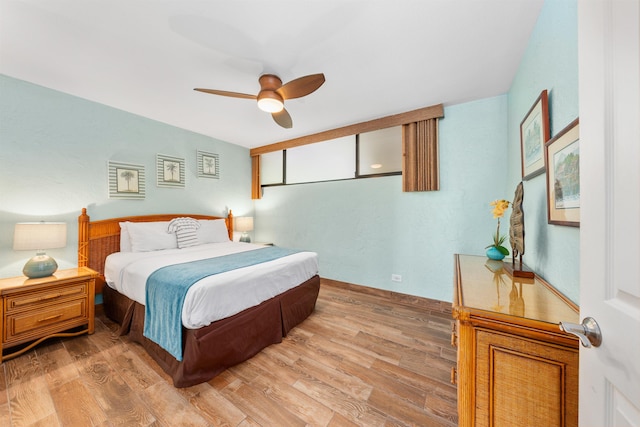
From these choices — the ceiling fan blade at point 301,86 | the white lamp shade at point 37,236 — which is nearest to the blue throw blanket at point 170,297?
the white lamp shade at point 37,236

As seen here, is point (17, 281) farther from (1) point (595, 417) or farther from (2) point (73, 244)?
(1) point (595, 417)

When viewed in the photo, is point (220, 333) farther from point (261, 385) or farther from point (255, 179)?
point (255, 179)

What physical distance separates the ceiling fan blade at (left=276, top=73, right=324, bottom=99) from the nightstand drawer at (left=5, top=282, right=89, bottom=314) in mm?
2664

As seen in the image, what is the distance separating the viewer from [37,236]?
78.3 inches

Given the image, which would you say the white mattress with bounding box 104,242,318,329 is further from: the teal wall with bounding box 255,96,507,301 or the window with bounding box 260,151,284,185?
the window with bounding box 260,151,284,185

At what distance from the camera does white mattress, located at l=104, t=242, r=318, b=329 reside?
1549 mm

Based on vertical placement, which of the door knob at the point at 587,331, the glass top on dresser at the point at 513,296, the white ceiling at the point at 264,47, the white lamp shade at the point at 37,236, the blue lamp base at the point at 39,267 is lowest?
the blue lamp base at the point at 39,267

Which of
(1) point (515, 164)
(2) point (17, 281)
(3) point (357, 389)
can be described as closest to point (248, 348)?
(3) point (357, 389)

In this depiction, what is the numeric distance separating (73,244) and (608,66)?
4.08 metres

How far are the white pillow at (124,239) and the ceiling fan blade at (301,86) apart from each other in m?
2.59

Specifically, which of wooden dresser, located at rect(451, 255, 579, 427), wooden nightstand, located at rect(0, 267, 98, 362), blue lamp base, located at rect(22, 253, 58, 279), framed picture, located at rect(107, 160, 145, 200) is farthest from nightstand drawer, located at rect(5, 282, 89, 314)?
wooden dresser, located at rect(451, 255, 579, 427)

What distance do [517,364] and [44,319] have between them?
10.9 feet

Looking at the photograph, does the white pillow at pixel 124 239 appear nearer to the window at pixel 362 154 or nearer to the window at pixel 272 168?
the window at pixel 362 154

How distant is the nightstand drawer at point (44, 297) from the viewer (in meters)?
1.81
